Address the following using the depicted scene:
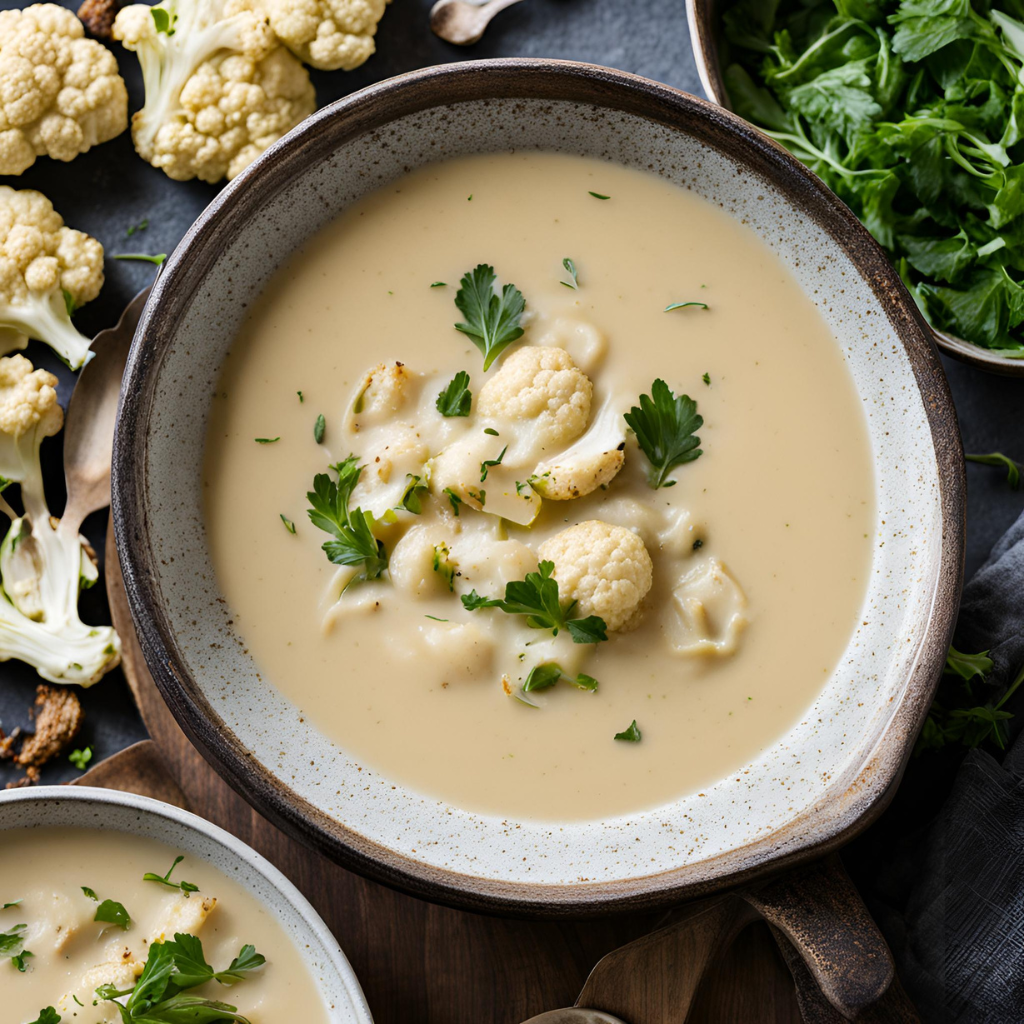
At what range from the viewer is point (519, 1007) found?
102 inches

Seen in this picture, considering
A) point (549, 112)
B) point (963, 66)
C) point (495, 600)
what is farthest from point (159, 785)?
point (963, 66)

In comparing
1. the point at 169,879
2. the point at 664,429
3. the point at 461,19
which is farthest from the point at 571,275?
the point at 169,879

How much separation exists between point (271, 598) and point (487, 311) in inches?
32.8

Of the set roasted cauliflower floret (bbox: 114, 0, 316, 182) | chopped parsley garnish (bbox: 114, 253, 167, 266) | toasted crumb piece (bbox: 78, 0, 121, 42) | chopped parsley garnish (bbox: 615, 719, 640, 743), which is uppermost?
toasted crumb piece (bbox: 78, 0, 121, 42)

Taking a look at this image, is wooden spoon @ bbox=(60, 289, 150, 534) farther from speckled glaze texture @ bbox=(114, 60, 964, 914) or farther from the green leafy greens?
the green leafy greens

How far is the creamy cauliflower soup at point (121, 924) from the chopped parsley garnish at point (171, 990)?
0.04m

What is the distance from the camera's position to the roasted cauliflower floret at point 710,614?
2414 millimetres

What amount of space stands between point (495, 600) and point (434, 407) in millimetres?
483

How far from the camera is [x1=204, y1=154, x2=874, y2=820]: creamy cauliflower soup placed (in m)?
2.39

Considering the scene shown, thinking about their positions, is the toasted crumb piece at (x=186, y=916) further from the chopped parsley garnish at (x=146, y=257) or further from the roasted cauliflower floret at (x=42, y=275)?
the chopped parsley garnish at (x=146, y=257)

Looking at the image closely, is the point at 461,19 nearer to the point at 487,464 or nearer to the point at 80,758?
the point at 487,464

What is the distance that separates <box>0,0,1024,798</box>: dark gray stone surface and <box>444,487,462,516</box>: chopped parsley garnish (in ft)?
3.62

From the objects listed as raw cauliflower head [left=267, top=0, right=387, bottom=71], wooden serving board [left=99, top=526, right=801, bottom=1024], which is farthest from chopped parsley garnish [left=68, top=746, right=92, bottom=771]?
raw cauliflower head [left=267, top=0, right=387, bottom=71]

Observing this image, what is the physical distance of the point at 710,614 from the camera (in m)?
2.43
